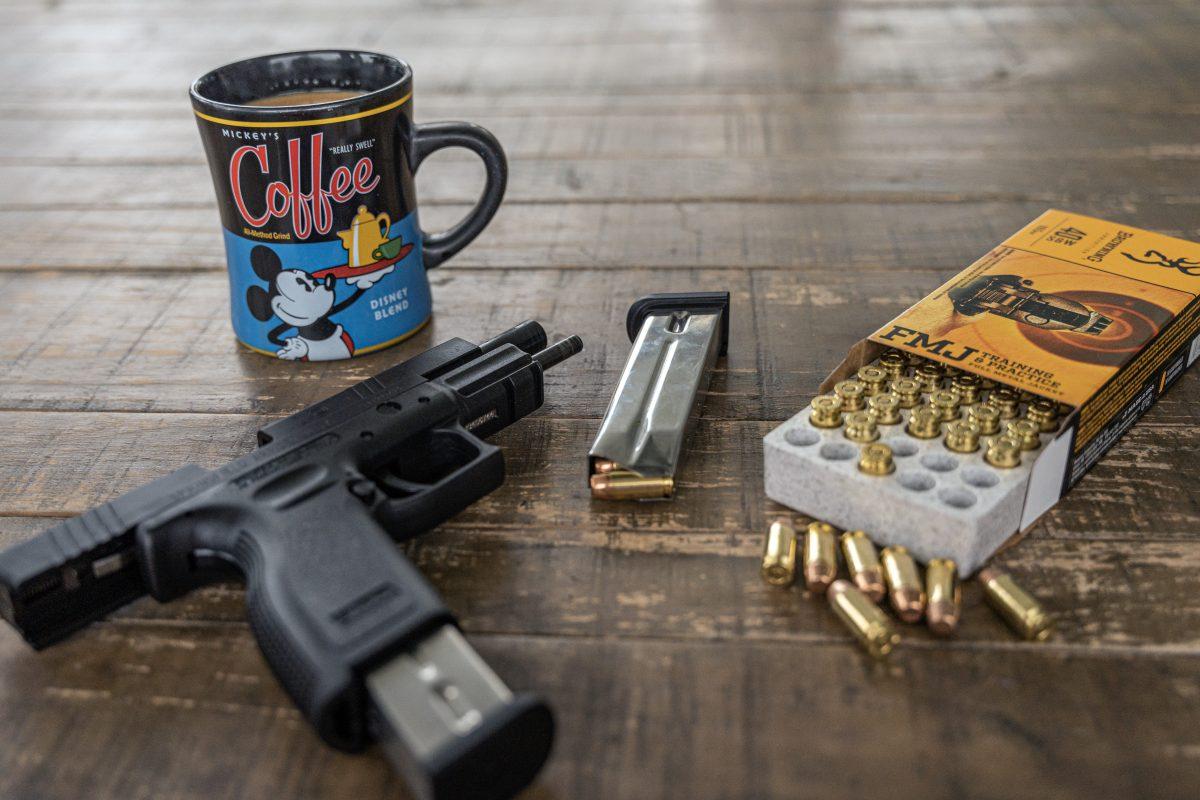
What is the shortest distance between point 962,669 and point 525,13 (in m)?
1.51

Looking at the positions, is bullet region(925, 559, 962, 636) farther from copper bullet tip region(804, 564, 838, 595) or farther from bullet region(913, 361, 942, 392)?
bullet region(913, 361, 942, 392)

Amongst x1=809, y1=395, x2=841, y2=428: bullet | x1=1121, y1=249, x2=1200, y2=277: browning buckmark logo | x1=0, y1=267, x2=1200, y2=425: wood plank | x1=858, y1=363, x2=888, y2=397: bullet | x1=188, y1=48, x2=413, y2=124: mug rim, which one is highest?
x1=188, y1=48, x2=413, y2=124: mug rim

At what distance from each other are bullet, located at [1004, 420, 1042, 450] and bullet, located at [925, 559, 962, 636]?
0.10 m

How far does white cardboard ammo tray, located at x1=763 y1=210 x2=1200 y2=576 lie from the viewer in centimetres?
61

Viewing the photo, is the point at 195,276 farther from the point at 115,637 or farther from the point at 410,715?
the point at 410,715

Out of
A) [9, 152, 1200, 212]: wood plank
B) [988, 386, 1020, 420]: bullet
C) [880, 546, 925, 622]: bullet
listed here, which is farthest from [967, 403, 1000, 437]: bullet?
[9, 152, 1200, 212]: wood plank

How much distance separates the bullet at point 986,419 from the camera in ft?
2.19

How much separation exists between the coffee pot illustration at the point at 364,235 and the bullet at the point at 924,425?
39 cm

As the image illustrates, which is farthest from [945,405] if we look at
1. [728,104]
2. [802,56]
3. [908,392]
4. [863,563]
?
[802,56]

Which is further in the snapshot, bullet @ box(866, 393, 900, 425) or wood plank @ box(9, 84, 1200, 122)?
wood plank @ box(9, 84, 1200, 122)

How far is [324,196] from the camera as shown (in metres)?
0.75

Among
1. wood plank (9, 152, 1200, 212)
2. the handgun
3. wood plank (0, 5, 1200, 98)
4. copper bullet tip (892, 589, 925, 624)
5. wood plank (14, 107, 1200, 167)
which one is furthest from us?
wood plank (0, 5, 1200, 98)

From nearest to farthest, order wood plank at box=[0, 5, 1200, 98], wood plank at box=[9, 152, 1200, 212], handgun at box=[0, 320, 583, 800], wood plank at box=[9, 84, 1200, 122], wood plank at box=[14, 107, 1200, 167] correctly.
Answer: handgun at box=[0, 320, 583, 800], wood plank at box=[9, 152, 1200, 212], wood plank at box=[14, 107, 1200, 167], wood plank at box=[9, 84, 1200, 122], wood plank at box=[0, 5, 1200, 98]

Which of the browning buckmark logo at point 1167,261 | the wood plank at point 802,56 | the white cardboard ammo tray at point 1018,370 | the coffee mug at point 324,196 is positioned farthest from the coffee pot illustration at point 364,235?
the wood plank at point 802,56
